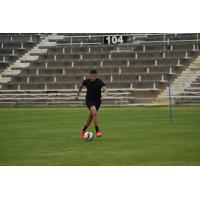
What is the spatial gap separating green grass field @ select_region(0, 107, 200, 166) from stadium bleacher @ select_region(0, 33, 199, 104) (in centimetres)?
1292

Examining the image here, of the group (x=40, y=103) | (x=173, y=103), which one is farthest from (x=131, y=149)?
(x=40, y=103)

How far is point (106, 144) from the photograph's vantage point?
13000 millimetres

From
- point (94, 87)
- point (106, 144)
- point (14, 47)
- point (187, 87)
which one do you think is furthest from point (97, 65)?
point (106, 144)

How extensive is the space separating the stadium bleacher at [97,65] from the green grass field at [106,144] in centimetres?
1292

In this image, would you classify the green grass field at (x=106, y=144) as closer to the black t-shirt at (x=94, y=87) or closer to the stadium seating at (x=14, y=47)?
the black t-shirt at (x=94, y=87)

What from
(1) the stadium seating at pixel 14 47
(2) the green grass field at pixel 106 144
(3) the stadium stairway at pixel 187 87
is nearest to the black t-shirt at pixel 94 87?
(2) the green grass field at pixel 106 144

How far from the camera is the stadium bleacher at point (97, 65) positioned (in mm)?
32375

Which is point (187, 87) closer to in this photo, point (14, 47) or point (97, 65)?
point (97, 65)

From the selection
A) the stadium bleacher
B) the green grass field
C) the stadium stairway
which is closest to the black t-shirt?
the green grass field

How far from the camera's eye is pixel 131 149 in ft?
39.4

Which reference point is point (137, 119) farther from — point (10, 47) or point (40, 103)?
point (10, 47)

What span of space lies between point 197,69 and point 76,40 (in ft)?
20.5

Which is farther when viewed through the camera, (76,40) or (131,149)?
(76,40)

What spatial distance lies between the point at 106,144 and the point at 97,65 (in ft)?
69.8
